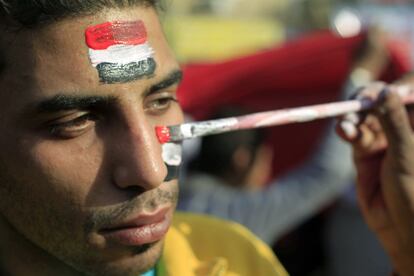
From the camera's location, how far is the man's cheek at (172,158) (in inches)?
67.5

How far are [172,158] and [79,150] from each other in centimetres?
27

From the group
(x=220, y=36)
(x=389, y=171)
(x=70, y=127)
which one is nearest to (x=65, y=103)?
(x=70, y=127)

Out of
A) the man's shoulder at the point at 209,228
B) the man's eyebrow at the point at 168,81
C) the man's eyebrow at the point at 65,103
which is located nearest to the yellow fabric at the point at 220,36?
the man's shoulder at the point at 209,228

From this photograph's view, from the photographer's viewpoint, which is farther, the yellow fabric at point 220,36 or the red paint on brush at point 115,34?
the yellow fabric at point 220,36

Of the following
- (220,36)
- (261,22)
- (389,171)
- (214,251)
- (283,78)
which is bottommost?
(261,22)

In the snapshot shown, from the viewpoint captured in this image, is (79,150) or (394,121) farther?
(394,121)

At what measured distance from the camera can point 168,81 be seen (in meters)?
1.75

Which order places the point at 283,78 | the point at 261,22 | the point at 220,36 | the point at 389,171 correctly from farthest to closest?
1. the point at 261,22
2. the point at 220,36
3. the point at 283,78
4. the point at 389,171

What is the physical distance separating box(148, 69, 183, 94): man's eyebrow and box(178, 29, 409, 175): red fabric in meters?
2.28

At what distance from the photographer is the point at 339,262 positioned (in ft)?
13.4

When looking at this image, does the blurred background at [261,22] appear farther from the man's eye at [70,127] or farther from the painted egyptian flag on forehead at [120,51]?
the man's eye at [70,127]

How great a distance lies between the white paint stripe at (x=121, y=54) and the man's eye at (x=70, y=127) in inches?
5.9

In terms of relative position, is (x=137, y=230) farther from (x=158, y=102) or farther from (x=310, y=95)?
(x=310, y=95)

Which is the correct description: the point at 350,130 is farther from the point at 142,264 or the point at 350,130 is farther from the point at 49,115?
the point at 49,115
